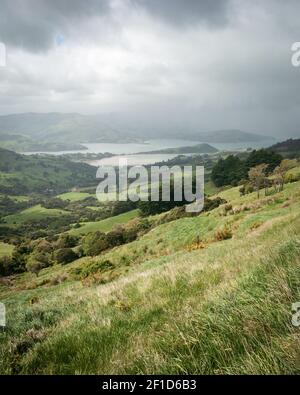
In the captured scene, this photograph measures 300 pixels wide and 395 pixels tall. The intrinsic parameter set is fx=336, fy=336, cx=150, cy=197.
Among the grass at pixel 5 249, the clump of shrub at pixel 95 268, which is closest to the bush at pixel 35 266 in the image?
the grass at pixel 5 249

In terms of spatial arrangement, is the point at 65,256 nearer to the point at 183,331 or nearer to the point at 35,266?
the point at 35,266

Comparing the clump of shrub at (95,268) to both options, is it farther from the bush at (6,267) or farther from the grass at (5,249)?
the grass at (5,249)

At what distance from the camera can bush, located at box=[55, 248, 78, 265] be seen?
6750cm

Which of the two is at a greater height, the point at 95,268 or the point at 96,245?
the point at 95,268

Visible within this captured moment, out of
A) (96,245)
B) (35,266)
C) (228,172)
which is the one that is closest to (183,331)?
(96,245)

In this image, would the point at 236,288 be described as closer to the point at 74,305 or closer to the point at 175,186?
the point at 74,305

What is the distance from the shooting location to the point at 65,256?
225 ft

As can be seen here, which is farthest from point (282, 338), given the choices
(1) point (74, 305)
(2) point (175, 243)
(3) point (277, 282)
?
(2) point (175, 243)

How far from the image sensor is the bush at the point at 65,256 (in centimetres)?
6750

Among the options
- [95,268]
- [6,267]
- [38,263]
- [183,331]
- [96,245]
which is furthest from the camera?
[6,267]

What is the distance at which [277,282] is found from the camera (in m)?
4.58
